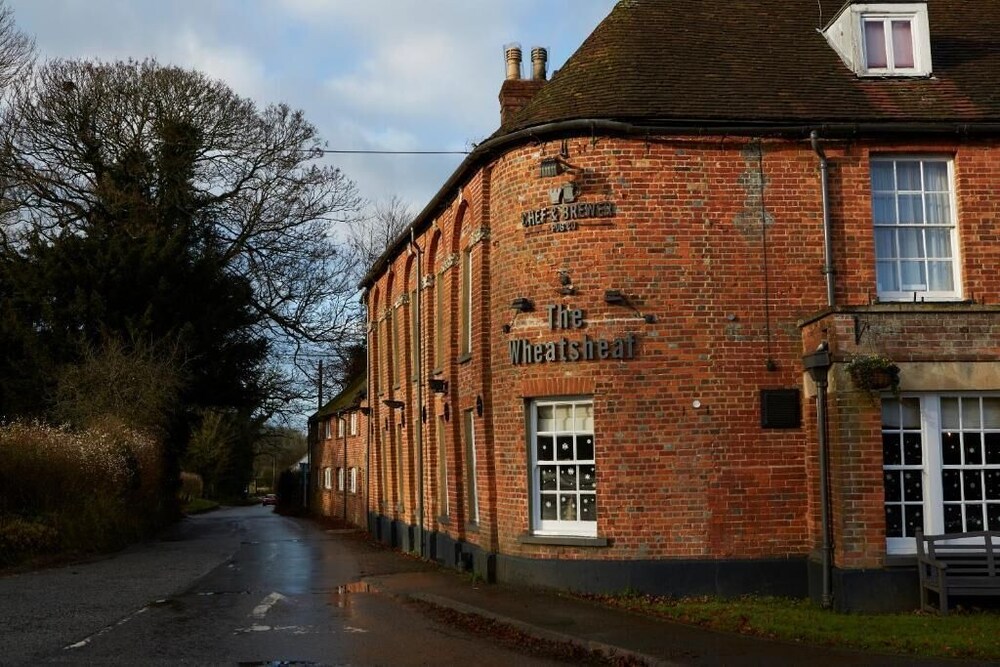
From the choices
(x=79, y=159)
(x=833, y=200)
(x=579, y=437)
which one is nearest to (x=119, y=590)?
(x=579, y=437)

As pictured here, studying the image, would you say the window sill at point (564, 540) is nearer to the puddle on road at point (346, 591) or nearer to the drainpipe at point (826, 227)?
the puddle on road at point (346, 591)

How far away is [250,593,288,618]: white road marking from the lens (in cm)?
1314

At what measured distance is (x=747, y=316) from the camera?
13.8m

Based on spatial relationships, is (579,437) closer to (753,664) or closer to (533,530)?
(533,530)

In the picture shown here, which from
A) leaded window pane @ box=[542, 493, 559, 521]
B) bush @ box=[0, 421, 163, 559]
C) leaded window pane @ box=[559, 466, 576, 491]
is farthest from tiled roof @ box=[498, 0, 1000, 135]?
bush @ box=[0, 421, 163, 559]

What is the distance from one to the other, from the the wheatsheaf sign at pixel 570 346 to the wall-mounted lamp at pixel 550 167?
1848mm

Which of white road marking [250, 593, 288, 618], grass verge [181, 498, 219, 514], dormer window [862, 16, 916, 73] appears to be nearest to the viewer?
white road marking [250, 593, 288, 618]

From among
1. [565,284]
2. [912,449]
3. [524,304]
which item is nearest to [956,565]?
[912,449]

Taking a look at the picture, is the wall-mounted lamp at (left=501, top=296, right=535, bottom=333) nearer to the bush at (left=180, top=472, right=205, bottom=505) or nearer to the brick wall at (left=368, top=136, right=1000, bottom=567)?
the brick wall at (left=368, top=136, right=1000, bottom=567)

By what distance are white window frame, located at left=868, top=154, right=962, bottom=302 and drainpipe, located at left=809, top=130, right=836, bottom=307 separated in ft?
2.18

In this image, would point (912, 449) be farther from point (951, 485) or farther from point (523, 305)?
point (523, 305)

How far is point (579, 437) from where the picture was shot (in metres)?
14.2

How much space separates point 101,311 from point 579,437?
22790 mm

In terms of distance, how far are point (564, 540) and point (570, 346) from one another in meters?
2.65
